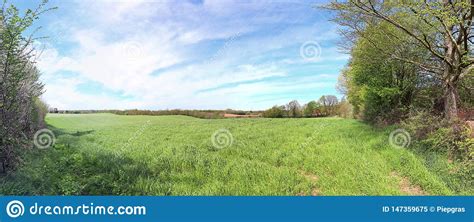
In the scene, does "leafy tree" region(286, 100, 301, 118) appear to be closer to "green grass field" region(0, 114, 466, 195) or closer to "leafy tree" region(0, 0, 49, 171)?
"green grass field" region(0, 114, 466, 195)

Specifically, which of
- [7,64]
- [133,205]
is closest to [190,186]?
[133,205]

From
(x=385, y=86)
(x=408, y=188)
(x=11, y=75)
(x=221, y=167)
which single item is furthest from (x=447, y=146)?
(x=11, y=75)

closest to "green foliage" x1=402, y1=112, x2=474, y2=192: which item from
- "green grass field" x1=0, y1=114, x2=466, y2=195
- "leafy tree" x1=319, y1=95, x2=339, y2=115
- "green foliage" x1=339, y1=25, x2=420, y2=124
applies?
"green grass field" x1=0, y1=114, x2=466, y2=195

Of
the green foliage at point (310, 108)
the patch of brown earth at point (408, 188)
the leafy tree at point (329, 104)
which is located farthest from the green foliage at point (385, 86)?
the patch of brown earth at point (408, 188)

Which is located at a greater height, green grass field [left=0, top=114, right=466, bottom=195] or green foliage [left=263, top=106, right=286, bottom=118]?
green foliage [left=263, top=106, right=286, bottom=118]

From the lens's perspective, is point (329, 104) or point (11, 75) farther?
point (329, 104)

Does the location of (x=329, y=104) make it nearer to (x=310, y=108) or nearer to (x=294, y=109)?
(x=310, y=108)

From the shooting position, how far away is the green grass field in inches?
278

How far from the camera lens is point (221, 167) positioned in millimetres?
8727

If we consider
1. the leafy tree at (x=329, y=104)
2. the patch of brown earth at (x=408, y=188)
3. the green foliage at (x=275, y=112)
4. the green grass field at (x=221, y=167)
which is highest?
the leafy tree at (x=329, y=104)

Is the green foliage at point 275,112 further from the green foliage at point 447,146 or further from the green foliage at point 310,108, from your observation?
the green foliage at point 447,146

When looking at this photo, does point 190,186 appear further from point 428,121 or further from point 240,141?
point 428,121

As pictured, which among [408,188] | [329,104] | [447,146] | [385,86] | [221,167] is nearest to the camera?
[408,188]

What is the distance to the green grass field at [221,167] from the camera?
7062 millimetres
